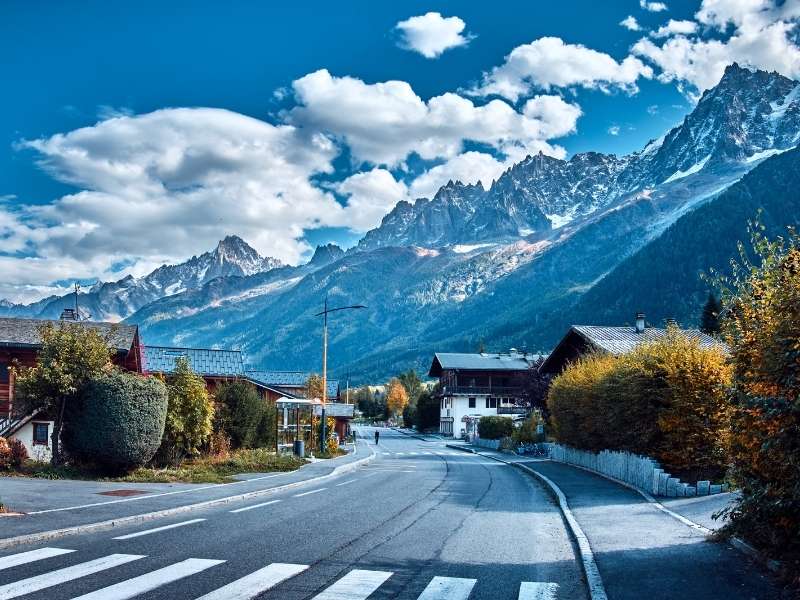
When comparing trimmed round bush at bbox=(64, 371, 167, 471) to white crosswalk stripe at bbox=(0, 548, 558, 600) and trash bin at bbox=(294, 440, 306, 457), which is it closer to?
white crosswalk stripe at bbox=(0, 548, 558, 600)

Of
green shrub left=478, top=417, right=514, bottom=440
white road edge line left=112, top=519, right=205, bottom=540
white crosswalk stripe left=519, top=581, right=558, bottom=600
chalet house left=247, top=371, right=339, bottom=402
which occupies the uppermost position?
chalet house left=247, top=371, right=339, bottom=402

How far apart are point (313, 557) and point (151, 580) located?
2704 mm

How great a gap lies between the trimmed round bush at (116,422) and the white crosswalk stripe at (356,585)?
1492 centimetres

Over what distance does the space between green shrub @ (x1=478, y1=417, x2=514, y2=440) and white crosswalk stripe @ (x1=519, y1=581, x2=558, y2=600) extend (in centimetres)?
5981

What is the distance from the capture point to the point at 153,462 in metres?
27.1

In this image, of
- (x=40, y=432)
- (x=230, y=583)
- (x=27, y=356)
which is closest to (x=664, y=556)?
(x=230, y=583)

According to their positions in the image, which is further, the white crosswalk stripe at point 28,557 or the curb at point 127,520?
the curb at point 127,520

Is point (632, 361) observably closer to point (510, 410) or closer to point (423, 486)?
point (423, 486)

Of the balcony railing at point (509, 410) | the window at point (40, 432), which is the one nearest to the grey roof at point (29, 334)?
the window at point (40, 432)

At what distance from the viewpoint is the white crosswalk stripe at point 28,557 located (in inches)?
399

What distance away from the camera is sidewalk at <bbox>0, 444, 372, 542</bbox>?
1373 cm

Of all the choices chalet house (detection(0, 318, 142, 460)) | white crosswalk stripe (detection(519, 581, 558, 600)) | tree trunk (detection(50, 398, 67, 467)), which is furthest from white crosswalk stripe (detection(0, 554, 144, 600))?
chalet house (detection(0, 318, 142, 460))

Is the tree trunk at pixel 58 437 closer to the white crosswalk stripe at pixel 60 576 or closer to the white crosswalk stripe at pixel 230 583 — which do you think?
the white crosswalk stripe at pixel 230 583

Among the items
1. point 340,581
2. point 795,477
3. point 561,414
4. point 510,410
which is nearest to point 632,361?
point 561,414
